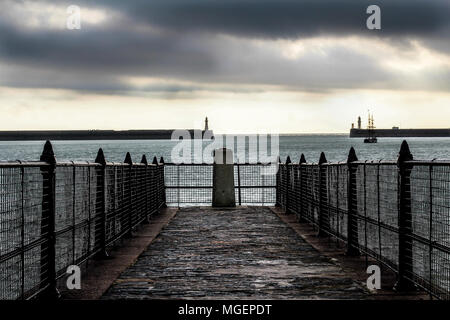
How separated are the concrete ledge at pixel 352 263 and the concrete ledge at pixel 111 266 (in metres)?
3.26

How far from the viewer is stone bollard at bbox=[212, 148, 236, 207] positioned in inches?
934

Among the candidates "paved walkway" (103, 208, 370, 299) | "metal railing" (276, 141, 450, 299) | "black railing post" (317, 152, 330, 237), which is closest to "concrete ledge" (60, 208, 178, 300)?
"paved walkway" (103, 208, 370, 299)

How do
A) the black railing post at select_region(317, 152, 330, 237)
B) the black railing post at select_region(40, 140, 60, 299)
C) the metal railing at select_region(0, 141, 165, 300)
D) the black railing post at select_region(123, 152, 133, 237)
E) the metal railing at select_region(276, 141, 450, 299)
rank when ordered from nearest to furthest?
the metal railing at select_region(0, 141, 165, 300) < the black railing post at select_region(40, 140, 60, 299) < the metal railing at select_region(276, 141, 450, 299) < the black railing post at select_region(317, 152, 330, 237) < the black railing post at select_region(123, 152, 133, 237)

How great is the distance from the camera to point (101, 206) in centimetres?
1112

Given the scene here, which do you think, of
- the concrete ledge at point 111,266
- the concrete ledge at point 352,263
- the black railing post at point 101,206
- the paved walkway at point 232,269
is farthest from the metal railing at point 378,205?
the black railing post at point 101,206

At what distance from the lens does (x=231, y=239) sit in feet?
44.8

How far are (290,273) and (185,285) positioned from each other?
1750mm

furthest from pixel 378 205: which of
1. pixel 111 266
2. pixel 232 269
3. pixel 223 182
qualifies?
pixel 223 182

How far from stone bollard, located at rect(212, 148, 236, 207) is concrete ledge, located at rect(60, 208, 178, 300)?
777cm

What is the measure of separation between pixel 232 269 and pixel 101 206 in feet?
8.84

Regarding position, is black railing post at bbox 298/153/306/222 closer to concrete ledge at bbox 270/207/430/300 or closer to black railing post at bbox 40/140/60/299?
concrete ledge at bbox 270/207/430/300
